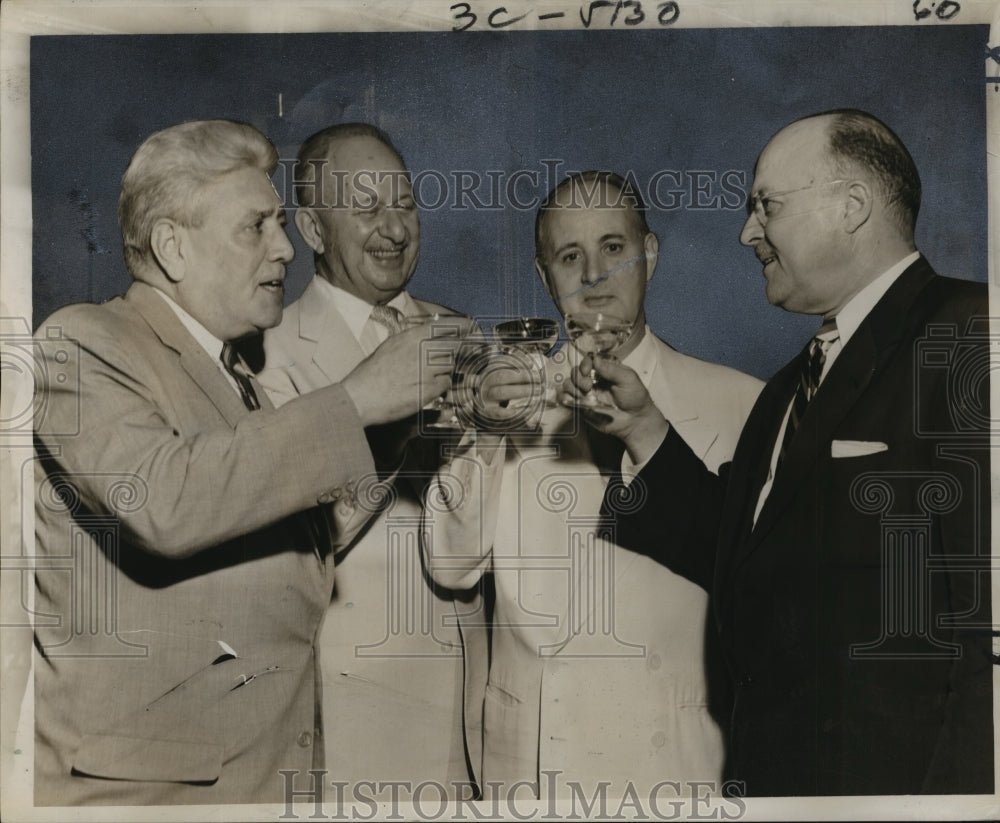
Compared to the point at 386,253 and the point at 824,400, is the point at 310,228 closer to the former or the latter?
the point at 386,253

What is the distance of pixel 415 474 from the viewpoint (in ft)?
13.5

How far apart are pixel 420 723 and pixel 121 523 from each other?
1.24 meters

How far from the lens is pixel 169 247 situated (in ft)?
13.3

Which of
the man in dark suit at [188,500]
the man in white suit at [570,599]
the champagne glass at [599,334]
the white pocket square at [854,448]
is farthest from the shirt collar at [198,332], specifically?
the white pocket square at [854,448]

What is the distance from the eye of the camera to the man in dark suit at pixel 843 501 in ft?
13.5

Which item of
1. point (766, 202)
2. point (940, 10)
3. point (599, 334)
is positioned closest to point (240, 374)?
point (599, 334)

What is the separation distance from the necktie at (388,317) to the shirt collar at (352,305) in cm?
1

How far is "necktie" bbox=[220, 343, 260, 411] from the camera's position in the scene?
404 cm

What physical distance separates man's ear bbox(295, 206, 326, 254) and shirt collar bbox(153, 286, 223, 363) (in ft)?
1.52

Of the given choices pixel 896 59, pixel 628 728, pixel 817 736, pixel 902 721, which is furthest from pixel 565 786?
pixel 896 59

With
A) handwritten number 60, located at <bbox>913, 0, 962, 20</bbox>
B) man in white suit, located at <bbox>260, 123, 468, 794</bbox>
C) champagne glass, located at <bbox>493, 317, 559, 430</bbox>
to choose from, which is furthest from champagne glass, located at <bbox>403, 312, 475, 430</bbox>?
handwritten number 60, located at <bbox>913, 0, 962, 20</bbox>

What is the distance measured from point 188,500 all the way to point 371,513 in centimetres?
62

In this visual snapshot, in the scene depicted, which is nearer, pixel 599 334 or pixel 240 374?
pixel 240 374

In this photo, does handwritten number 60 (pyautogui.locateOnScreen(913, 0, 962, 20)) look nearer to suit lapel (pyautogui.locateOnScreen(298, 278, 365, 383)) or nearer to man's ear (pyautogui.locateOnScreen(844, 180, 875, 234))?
man's ear (pyautogui.locateOnScreen(844, 180, 875, 234))
